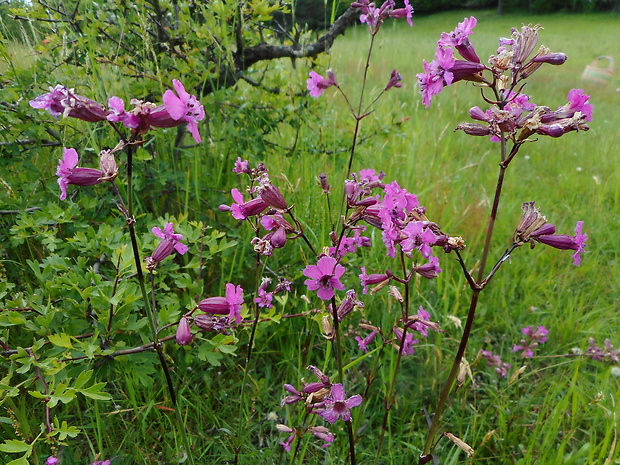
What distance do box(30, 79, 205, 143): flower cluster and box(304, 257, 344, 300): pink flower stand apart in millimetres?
369

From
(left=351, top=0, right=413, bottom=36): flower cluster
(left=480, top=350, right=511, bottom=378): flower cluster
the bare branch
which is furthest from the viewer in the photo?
the bare branch

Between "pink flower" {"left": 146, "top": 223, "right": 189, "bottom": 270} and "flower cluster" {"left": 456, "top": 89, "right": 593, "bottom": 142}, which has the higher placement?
"flower cluster" {"left": 456, "top": 89, "right": 593, "bottom": 142}

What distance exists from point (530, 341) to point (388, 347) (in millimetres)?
740

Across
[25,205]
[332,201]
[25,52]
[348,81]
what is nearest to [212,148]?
[332,201]

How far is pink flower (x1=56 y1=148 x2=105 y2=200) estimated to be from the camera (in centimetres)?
87

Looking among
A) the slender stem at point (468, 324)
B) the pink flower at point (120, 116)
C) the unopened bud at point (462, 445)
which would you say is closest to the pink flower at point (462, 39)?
the slender stem at point (468, 324)

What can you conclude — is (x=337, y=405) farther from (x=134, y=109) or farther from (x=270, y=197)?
(x=134, y=109)

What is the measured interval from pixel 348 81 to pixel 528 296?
4617 millimetres

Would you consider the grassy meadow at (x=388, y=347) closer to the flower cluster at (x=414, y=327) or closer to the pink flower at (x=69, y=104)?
the flower cluster at (x=414, y=327)

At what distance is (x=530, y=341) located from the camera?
201cm

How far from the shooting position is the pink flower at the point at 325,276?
0.94 meters

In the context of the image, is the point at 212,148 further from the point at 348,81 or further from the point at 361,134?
the point at 348,81

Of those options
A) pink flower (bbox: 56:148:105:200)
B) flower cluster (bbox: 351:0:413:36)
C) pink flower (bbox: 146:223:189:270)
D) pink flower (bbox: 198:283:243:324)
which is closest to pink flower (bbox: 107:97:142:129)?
pink flower (bbox: 56:148:105:200)

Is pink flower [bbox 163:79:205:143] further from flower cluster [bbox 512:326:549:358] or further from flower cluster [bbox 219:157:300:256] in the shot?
flower cluster [bbox 512:326:549:358]
